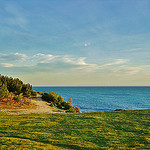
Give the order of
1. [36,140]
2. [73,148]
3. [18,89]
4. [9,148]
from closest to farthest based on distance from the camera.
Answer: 1. [9,148]
2. [73,148]
3. [36,140]
4. [18,89]

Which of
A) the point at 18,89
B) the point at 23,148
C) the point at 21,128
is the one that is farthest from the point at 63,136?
the point at 18,89

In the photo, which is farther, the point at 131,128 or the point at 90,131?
the point at 131,128

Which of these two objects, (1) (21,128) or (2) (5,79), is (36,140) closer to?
(1) (21,128)

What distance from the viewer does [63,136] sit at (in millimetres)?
14055

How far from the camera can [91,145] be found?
12125 millimetres

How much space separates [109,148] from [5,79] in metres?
48.3

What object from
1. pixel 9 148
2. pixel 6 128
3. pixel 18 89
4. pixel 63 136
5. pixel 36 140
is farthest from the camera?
pixel 18 89

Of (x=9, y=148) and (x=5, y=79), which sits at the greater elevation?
(x=5, y=79)

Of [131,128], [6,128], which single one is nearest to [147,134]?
[131,128]

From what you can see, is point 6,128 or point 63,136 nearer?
point 63,136

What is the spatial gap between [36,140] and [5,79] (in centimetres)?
4371

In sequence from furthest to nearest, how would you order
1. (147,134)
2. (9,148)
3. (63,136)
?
(147,134), (63,136), (9,148)

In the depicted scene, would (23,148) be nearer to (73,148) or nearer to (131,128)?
(73,148)

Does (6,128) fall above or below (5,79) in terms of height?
below
